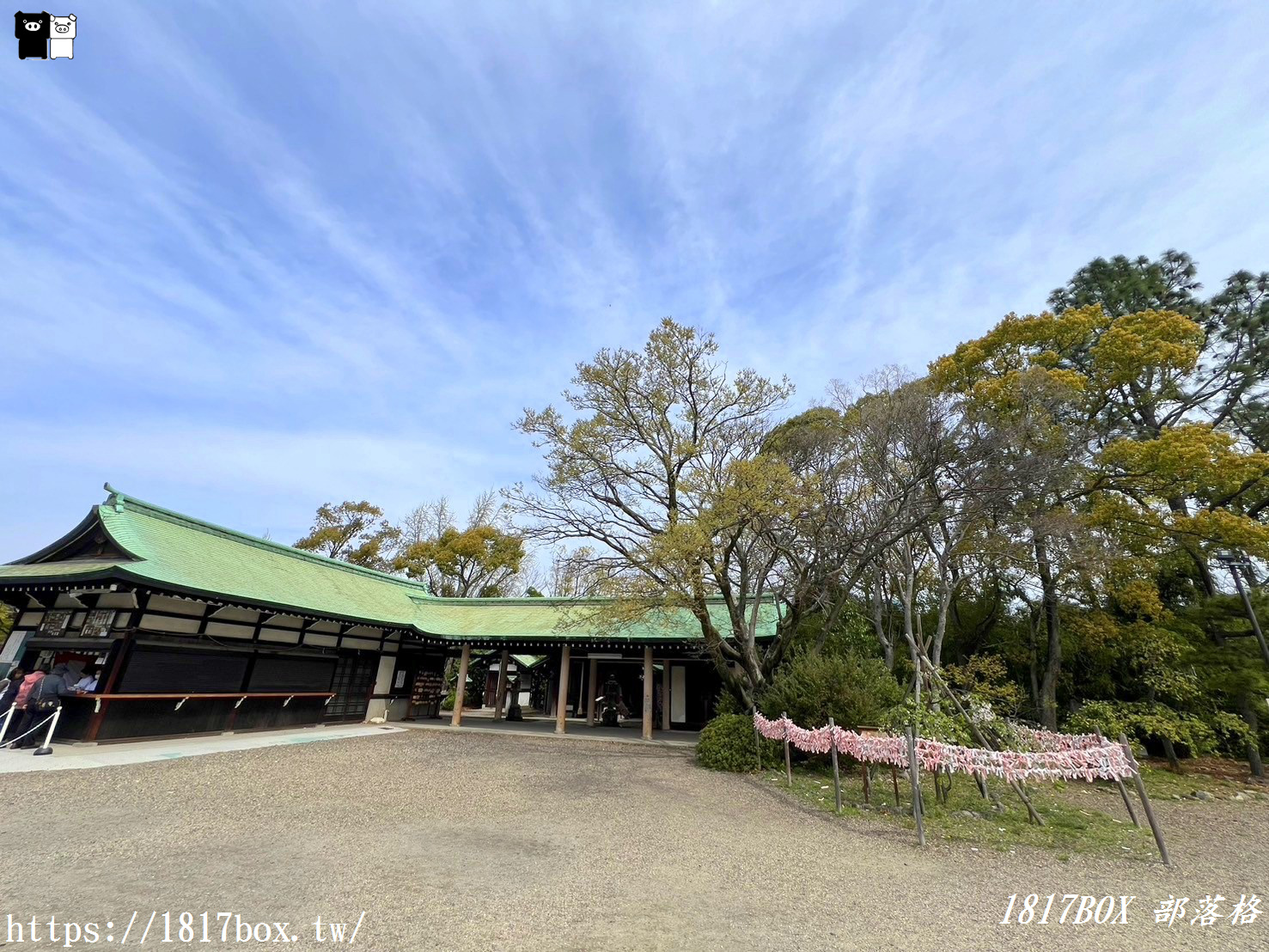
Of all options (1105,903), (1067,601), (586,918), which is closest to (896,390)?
(1067,601)

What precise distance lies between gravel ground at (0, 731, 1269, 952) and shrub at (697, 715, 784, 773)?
6.76ft

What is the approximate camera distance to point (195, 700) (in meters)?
11.6

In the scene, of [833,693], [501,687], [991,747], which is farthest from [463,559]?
[991,747]

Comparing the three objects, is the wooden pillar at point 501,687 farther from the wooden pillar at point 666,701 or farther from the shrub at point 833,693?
the shrub at point 833,693

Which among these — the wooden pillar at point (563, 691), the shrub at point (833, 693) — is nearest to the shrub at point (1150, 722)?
the shrub at point (833, 693)

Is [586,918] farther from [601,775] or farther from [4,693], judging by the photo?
[4,693]

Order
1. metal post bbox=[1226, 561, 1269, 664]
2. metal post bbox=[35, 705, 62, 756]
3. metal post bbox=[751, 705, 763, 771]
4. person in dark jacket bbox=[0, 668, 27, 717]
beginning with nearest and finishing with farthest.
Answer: metal post bbox=[35, 705, 62, 756], person in dark jacket bbox=[0, 668, 27, 717], metal post bbox=[751, 705, 763, 771], metal post bbox=[1226, 561, 1269, 664]

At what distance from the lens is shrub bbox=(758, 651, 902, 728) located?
10.3 meters

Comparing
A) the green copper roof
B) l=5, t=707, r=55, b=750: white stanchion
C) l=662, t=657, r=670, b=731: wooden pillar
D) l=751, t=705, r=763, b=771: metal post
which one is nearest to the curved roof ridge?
the green copper roof

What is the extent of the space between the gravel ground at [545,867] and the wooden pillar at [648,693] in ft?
20.6

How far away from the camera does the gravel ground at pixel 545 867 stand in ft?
12.7

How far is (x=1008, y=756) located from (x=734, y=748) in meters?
5.78

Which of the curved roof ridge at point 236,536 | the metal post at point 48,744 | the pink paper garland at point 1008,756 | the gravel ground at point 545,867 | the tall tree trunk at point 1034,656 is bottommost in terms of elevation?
the gravel ground at point 545,867

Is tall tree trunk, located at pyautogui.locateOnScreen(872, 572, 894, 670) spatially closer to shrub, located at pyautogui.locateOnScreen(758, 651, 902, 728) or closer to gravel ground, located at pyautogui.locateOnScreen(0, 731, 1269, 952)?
shrub, located at pyautogui.locateOnScreen(758, 651, 902, 728)
